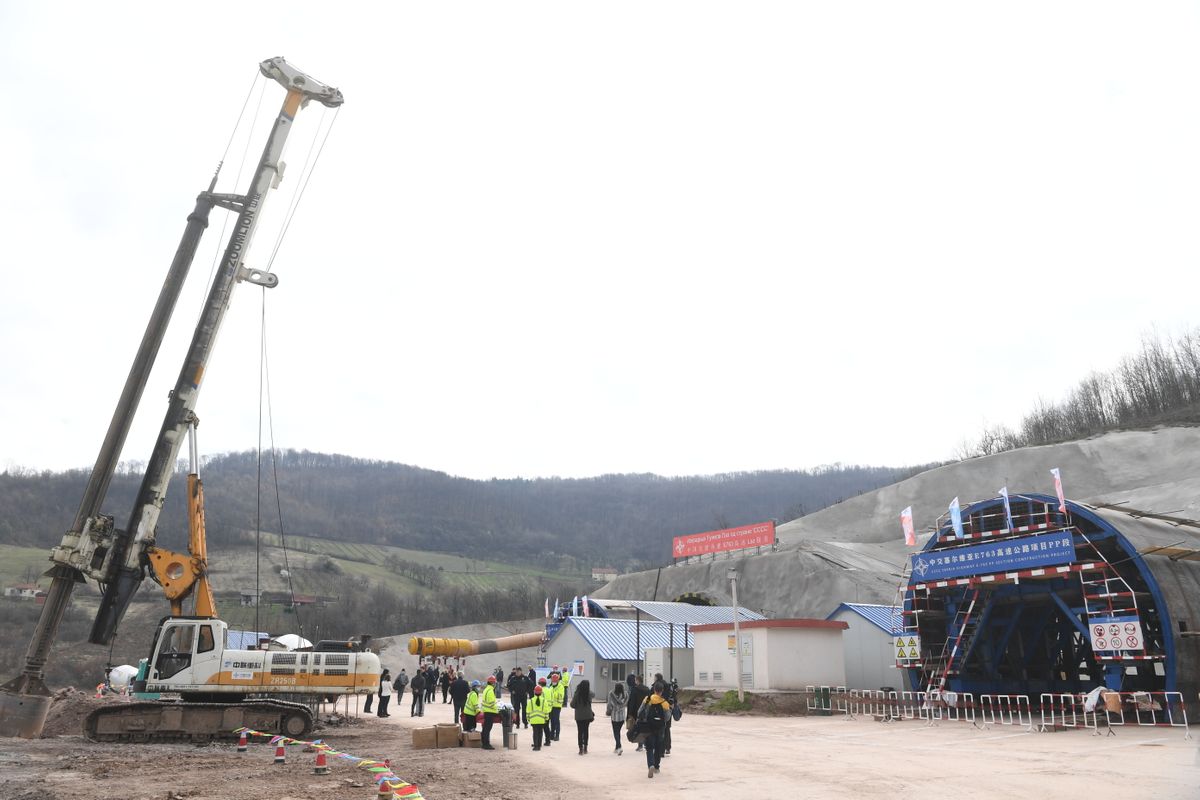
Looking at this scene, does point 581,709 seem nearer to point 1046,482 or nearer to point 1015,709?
point 1015,709

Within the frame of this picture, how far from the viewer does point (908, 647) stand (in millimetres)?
29656

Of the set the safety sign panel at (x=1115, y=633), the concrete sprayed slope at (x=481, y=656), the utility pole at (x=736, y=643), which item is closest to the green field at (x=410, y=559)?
the concrete sprayed slope at (x=481, y=656)

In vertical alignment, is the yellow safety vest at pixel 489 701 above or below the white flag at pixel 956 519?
below

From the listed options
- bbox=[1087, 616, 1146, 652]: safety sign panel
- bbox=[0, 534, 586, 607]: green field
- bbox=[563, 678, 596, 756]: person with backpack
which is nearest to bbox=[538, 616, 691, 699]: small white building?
bbox=[1087, 616, 1146, 652]: safety sign panel

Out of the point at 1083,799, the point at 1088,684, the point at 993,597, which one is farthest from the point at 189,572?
the point at 1088,684

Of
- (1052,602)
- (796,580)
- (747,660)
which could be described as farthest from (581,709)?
(796,580)

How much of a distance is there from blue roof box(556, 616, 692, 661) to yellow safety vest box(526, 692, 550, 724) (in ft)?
78.7

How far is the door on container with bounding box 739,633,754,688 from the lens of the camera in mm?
32906

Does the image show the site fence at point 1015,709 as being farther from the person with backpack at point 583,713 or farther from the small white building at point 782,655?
the person with backpack at point 583,713

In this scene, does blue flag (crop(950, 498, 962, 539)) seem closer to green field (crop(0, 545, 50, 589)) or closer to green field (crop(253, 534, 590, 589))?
green field (crop(0, 545, 50, 589))

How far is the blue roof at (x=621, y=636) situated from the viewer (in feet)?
141

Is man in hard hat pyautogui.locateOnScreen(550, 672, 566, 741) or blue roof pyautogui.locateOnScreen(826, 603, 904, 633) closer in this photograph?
man in hard hat pyautogui.locateOnScreen(550, 672, 566, 741)

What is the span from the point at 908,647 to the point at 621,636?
18.9 meters

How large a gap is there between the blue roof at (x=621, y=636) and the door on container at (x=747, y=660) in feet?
27.3
